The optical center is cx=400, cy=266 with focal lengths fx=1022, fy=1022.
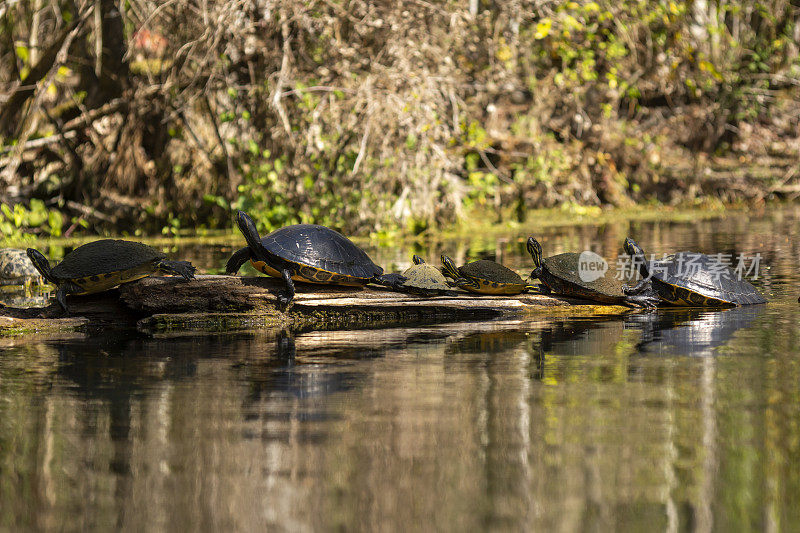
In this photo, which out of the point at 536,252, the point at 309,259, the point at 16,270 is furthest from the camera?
the point at 16,270

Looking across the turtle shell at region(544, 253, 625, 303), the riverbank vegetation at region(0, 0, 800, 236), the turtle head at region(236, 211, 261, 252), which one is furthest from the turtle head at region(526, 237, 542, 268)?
the riverbank vegetation at region(0, 0, 800, 236)

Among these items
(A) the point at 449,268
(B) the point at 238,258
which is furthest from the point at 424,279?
(B) the point at 238,258

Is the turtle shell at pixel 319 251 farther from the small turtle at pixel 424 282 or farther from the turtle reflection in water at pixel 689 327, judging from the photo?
the turtle reflection in water at pixel 689 327

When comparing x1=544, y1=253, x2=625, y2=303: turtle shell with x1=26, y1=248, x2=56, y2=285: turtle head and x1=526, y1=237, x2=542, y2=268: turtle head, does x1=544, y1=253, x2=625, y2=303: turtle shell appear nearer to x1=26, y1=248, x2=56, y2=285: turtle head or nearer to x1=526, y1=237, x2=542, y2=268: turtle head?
x1=526, y1=237, x2=542, y2=268: turtle head

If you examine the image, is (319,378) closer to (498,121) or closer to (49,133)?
(49,133)

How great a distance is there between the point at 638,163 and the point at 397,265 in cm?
1233

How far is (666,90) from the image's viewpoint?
2164 centimetres

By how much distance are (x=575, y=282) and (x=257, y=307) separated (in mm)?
2484

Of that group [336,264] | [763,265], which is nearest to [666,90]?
[763,265]

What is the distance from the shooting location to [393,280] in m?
7.96

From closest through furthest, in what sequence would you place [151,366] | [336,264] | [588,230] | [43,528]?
[43,528] < [151,366] < [336,264] < [588,230]

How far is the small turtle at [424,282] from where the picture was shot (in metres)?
7.89

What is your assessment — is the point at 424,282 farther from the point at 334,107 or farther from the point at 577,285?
the point at 334,107

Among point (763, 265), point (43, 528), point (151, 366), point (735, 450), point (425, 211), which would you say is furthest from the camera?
point (425, 211)
